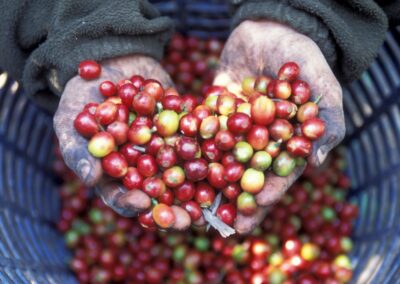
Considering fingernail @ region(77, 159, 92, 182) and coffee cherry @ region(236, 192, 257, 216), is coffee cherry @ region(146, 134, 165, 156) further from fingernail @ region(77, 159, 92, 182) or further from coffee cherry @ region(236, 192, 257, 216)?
coffee cherry @ region(236, 192, 257, 216)

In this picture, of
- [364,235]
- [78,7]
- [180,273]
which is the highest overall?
[78,7]

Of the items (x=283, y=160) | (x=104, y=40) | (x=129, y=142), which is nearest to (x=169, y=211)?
(x=129, y=142)

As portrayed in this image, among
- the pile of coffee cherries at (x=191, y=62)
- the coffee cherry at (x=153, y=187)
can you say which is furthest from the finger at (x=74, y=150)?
the pile of coffee cherries at (x=191, y=62)

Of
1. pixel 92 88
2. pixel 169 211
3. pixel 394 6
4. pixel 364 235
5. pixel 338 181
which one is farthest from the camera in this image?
pixel 338 181

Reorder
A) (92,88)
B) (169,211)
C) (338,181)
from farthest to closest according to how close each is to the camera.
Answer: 1. (338,181)
2. (92,88)
3. (169,211)

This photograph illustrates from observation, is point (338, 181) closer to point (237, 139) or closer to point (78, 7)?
point (237, 139)

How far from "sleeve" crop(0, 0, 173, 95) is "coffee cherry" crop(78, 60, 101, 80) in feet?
0.21

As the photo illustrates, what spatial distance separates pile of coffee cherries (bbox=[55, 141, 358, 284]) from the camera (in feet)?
11.2

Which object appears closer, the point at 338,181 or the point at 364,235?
the point at 364,235

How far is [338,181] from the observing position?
12.6 feet

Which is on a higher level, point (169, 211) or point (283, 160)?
point (283, 160)

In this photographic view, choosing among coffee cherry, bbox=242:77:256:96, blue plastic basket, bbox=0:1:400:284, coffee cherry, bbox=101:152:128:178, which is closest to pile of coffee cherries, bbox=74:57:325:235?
coffee cherry, bbox=101:152:128:178

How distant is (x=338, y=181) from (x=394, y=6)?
142 cm

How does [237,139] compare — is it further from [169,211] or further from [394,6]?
[394,6]
